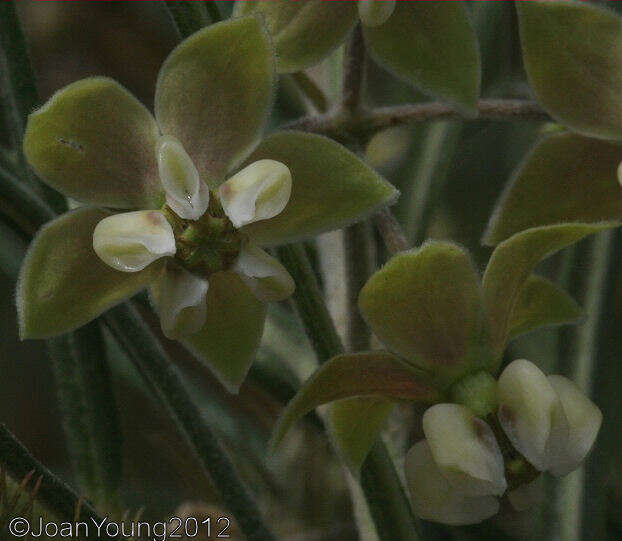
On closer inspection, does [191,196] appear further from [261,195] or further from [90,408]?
[90,408]

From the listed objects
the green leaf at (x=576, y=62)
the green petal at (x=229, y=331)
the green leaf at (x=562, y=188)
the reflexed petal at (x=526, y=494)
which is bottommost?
the reflexed petal at (x=526, y=494)

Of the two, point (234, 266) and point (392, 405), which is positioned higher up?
point (234, 266)

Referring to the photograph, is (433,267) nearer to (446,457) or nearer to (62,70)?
(446,457)

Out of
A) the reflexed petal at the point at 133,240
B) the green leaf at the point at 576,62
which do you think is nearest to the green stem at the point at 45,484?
the reflexed petal at the point at 133,240

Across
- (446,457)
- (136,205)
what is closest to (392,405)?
(446,457)

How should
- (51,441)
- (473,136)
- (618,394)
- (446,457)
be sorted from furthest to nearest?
(51,441) → (473,136) → (618,394) → (446,457)

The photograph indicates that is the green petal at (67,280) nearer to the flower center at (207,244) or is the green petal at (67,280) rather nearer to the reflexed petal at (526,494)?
the flower center at (207,244)

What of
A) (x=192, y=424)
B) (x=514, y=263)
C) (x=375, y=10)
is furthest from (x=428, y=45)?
(x=192, y=424)
